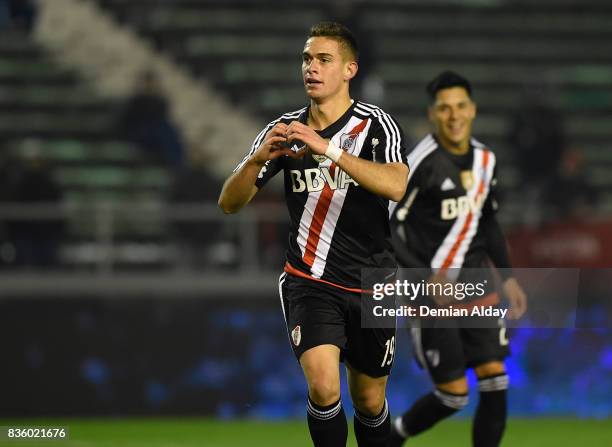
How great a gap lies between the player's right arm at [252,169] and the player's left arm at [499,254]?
2.10m

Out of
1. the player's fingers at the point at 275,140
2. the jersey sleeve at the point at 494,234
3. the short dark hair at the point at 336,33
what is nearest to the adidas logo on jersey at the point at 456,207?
the jersey sleeve at the point at 494,234

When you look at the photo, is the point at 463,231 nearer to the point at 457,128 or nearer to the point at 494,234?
the point at 494,234

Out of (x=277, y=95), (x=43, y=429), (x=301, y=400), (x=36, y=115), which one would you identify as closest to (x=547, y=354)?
(x=301, y=400)

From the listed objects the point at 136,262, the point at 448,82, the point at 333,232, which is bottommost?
the point at 136,262

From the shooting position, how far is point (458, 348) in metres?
7.66

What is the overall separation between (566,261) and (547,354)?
831 mm

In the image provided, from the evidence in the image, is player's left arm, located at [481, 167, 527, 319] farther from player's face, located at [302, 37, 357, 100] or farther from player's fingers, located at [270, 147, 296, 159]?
player's fingers, located at [270, 147, 296, 159]

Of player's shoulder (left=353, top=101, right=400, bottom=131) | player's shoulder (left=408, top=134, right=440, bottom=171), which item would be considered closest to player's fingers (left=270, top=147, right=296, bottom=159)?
player's shoulder (left=353, top=101, right=400, bottom=131)

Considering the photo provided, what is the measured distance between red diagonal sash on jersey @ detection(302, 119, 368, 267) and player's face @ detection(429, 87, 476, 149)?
1.53m

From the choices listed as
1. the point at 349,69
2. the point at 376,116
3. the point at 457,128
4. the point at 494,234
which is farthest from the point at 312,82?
the point at 494,234

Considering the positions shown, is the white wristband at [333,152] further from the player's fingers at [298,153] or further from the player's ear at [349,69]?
the player's ear at [349,69]

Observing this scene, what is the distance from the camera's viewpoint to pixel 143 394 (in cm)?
1098

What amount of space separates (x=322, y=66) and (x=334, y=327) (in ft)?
4.10

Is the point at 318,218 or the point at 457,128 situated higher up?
the point at 457,128
